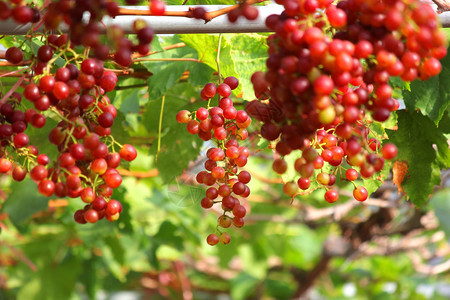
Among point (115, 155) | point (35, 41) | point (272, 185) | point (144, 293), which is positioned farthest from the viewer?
point (144, 293)

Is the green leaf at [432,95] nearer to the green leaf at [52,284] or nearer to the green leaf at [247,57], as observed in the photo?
the green leaf at [247,57]

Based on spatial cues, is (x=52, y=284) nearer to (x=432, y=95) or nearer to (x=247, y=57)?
(x=247, y=57)

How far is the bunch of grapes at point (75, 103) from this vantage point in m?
0.51

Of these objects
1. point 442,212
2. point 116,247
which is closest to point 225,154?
point 116,247

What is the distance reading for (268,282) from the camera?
346cm

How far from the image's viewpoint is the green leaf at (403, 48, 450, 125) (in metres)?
0.91

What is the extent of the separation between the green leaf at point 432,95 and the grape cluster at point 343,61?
1.31ft

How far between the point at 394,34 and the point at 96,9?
0.27 meters

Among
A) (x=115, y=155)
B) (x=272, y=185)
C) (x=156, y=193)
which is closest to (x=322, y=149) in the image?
(x=115, y=155)

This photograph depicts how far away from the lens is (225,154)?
74 cm

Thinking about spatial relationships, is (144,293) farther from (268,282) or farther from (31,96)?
(31,96)

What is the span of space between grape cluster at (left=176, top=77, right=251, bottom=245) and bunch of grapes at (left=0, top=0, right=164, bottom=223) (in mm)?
117

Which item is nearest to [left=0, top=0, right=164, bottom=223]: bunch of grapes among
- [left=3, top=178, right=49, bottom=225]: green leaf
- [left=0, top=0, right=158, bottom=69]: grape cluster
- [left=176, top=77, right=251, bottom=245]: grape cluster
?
[left=0, top=0, right=158, bottom=69]: grape cluster

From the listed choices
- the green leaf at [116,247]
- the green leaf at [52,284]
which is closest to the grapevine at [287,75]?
the green leaf at [116,247]
